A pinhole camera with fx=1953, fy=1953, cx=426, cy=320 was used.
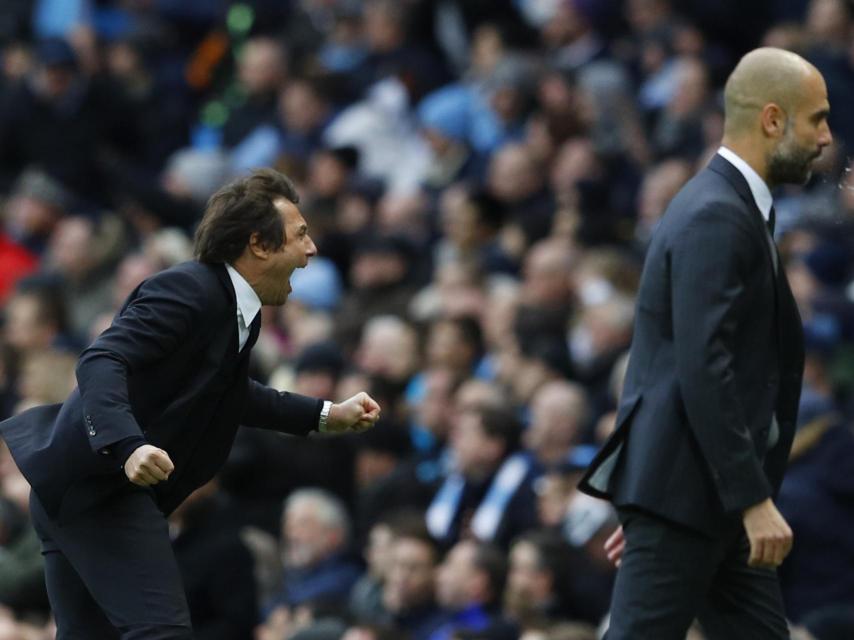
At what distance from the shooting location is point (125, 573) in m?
4.96

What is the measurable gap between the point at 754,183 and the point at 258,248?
1331mm

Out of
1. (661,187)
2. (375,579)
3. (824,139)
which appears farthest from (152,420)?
(661,187)

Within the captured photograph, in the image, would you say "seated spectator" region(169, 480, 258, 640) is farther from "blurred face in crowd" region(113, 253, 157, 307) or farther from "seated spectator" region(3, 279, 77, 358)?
"blurred face in crowd" region(113, 253, 157, 307)

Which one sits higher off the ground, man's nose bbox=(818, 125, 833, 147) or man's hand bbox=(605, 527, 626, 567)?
man's nose bbox=(818, 125, 833, 147)

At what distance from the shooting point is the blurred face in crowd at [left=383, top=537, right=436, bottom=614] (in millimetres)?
8086

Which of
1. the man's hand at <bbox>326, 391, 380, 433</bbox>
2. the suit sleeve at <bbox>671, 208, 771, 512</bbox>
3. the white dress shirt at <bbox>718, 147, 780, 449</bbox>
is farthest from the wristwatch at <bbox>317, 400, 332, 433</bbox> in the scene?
the white dress shirt at <bbox>718, 147, 780, 449</bbox>

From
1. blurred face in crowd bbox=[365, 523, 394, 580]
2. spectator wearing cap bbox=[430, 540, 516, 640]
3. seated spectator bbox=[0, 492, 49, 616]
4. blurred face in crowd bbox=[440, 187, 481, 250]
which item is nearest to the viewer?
spectator wearing cap bbox=[430, 540, 516, 640]

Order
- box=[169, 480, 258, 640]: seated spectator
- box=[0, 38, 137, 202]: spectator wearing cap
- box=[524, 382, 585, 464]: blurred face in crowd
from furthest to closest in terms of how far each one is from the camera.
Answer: box=[0, 38, 137, 202]: spectator wearing cap
box=[524, 382, 585, 464]: blurred face in crowd
box=[169, 480, 258, 640]: seated spectator

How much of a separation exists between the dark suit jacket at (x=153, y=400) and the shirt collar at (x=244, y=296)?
0.9 inches

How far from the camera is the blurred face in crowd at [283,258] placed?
5.22 m

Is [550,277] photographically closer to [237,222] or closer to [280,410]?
[280,410]

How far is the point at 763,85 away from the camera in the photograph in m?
5.17

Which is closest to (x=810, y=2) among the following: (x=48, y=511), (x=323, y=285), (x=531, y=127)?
(x=531, y=127)

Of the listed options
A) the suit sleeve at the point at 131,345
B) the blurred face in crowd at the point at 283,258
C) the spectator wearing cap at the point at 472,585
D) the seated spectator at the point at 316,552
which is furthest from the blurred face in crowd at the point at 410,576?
the suit sleeve at the point at 131,345
